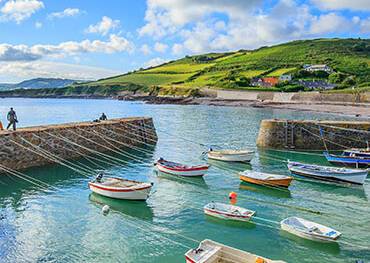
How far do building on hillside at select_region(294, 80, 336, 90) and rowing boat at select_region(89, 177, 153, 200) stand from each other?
382ft

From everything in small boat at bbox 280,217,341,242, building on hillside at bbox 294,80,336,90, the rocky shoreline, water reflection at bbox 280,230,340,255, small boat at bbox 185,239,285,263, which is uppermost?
building on hillside at bbox 294,80,336,90

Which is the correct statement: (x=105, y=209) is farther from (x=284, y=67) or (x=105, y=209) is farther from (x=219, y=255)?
(x=284, y=67)

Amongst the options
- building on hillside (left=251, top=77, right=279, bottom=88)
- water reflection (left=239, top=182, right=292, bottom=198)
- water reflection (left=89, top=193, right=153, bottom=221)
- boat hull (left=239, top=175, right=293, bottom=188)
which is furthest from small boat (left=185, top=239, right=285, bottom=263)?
building on hillside (left=251, top=77, right=279, bottom=88)

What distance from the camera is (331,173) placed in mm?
27953

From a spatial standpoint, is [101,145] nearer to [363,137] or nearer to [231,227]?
[231,227]

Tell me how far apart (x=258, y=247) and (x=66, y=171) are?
61.9ft

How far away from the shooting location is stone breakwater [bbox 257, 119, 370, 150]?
128 ft

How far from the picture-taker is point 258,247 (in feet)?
56.5

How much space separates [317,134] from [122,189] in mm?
24001

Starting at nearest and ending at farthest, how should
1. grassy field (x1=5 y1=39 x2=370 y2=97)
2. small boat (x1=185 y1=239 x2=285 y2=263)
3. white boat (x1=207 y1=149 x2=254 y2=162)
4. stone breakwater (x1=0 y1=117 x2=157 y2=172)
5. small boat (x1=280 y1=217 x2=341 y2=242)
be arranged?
small boat (x1=185 y1=239 x2=285 y2=263) < small boat (x1=280 y1=217 x2=341 y2=242) < stone breakwater (x1=0 y1=117 x2=157 y2=172) < white boat (x1=207 y1=149 x2=254 y2=162) < grassy field (x1=5 y1=39 x2=370 y2=97)

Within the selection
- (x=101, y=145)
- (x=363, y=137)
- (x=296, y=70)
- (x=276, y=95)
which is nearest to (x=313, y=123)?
(x=363, y=137)

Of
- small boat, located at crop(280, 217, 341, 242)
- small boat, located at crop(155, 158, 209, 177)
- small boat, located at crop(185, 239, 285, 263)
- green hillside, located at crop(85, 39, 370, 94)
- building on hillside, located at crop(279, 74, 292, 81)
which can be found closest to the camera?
small boat, located at crop(185, 239, 285, 263)

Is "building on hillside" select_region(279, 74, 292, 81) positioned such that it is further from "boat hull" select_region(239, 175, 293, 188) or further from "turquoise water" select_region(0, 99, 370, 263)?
"boat hull" select_region(239, 175, 293, 188)

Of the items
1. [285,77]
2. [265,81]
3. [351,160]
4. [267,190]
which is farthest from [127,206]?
[285,77]
